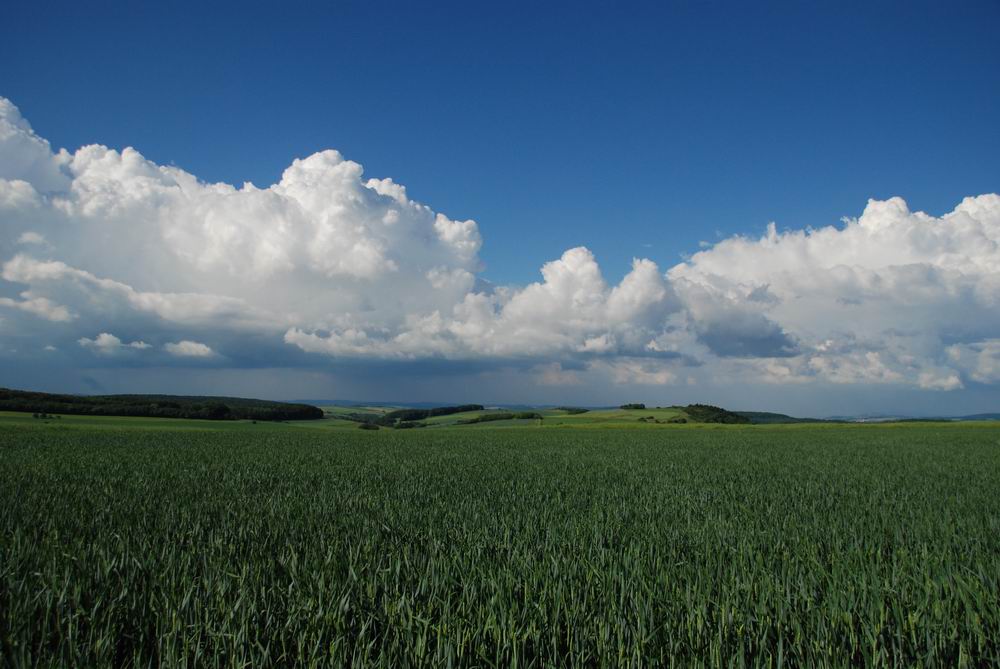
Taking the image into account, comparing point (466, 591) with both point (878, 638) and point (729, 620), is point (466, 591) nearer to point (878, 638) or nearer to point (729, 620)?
point (729, 620)

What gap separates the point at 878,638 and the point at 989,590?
2.42 m

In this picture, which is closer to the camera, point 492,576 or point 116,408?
point 492,576

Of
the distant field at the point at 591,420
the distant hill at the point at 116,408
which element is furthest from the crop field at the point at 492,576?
the distant hill at the point at 116,408

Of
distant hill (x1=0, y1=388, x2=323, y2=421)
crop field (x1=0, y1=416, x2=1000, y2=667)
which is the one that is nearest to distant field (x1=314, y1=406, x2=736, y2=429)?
distant hill (x1=0, y1=388, x2=323, y2=421)

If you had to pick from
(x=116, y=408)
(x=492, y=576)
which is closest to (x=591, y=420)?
(x=116, y=408)

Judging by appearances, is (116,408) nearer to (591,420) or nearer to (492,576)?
(591,420)

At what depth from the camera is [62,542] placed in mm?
6648

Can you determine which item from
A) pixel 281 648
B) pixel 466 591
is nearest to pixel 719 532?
pixel 466 591

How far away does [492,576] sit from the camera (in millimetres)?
4613

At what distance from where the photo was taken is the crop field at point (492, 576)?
3.64 m

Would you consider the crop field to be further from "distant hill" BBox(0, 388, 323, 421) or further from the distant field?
"distant hill" BBox(0, 388, 323, 421)

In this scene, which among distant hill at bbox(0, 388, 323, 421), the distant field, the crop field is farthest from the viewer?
the distant field

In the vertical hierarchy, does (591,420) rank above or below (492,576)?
below

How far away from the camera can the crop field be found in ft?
11.9
